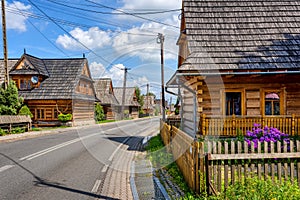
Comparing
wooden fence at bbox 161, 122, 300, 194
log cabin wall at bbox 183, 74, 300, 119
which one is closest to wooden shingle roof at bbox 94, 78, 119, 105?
log cabin wall at bbox 183, 74, 300, 119

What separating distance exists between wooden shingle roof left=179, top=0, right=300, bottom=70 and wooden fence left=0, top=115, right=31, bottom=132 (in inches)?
602

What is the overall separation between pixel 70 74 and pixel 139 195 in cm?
3132

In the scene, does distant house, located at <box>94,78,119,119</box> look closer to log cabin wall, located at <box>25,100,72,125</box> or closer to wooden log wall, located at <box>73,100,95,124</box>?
wooden log wall, located at <box>73,100,95,124</box>

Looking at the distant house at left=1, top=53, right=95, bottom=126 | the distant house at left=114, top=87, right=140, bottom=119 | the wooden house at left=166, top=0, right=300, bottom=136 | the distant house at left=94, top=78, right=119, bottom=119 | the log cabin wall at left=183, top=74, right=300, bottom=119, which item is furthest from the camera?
the distant house at left=114, top=87, right=140, bottom=119

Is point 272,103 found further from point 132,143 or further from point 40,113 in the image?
point 40,113

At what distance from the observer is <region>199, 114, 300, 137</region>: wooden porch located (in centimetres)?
1212

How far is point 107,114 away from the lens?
52219 millimetres

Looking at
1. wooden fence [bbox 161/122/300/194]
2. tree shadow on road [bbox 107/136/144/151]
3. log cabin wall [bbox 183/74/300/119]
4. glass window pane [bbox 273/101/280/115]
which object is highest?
log cabin wall [bbox 183/74/300/119]

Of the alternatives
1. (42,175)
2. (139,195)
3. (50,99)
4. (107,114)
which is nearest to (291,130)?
(139,195)

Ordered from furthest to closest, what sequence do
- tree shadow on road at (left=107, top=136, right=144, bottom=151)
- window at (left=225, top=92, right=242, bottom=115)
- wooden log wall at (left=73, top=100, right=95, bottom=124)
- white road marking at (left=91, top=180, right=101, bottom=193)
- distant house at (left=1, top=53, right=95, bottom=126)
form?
wooden log wall at (left=73, top=100, right=95, bottom=124)
distant house at (left=1, top=53, right=95, bottom=126)
tree shadow on road at (left=107, top=136, right=144, bottom=151)
window at (left=225, top=92, right=242, bottom=115)
white road marking at (left=91, top=180, right=101, bottom=193)

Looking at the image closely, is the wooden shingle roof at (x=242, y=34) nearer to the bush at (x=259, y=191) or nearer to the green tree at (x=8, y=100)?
the bush at (x=259, y=191)

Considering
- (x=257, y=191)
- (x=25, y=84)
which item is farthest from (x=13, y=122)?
(x=257, y=191)

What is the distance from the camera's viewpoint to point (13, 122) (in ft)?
72.0

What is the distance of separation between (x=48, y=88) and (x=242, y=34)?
1030 inches
